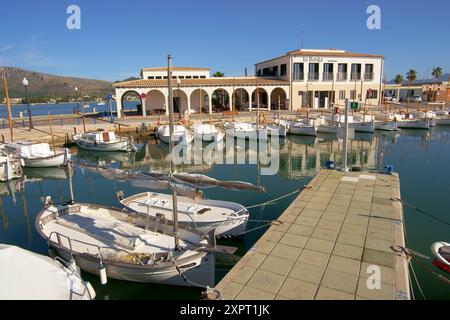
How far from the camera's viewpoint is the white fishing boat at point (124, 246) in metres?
9.27

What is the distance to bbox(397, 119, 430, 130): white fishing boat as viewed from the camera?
47703 mm

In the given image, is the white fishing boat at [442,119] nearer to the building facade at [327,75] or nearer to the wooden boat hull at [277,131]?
the building facade at [327,75]

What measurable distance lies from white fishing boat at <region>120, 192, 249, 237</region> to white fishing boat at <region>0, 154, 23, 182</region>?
48.7 ft

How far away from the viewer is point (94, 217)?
13117mm

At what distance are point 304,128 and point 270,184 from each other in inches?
882

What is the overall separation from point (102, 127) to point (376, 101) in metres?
49.2

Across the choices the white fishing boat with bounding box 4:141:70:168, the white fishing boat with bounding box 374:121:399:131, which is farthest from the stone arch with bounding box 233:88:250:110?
the white fishing boat with bounding box 4:141:70:168

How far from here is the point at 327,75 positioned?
183 feet

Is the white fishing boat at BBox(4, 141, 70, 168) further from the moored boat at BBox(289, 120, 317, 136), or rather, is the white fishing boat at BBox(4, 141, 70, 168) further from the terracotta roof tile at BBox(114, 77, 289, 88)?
the moored boat at BBox(289, 120, 317, 136)

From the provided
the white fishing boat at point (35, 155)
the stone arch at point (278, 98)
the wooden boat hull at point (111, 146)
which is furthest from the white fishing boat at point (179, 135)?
the stone arch at point (278, 98)
